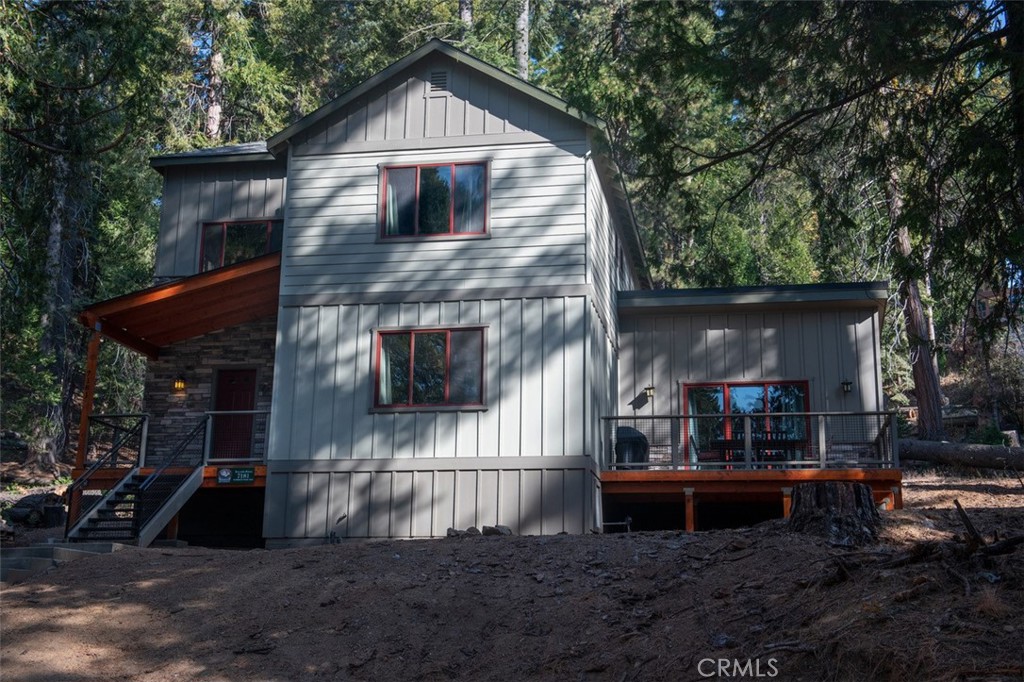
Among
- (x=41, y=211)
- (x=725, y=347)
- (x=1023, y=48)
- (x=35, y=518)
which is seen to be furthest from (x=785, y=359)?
(x=35, y=518)

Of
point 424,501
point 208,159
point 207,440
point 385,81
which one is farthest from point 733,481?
point 208,159

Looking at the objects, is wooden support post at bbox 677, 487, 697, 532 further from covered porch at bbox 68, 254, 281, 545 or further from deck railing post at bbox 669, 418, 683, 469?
covered porch at bbox 68, 254, 281, 545

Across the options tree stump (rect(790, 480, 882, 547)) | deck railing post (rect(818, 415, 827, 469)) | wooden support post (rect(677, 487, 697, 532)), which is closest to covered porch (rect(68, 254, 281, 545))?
wooden support post (rect(677, 487, 697, 532))

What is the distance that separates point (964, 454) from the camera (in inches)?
799

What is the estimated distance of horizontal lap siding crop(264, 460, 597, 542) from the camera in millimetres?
14594

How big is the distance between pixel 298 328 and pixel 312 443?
69.5 inches

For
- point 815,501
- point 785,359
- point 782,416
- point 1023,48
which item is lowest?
point 815,501

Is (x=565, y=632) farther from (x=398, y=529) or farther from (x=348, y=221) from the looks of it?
(x=348, y=221)

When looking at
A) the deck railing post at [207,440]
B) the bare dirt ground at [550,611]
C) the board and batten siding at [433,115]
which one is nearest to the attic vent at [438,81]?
the board and batten siding at [433,115]

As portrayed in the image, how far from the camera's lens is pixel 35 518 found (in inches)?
691

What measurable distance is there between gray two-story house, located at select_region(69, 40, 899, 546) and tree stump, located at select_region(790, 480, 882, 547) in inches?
207

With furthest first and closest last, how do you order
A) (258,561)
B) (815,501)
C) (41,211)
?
(41,211)
(258,561)
(815,501)

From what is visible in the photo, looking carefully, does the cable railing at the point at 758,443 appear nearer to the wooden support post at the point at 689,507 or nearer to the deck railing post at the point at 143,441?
the wooden support post at the point at 689,507

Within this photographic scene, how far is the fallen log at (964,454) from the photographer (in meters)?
18.9
